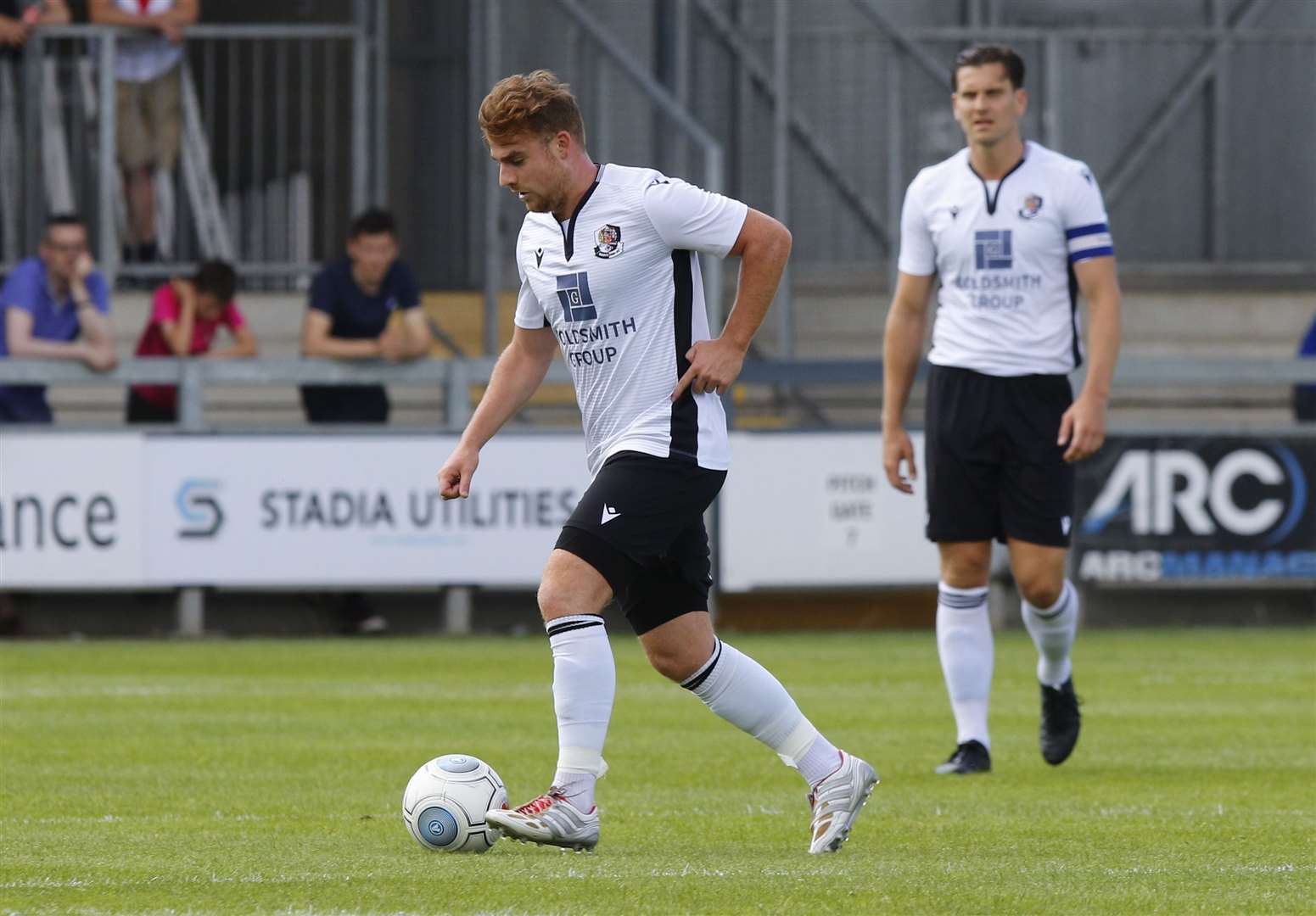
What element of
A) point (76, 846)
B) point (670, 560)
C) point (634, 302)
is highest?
point (634, 302)

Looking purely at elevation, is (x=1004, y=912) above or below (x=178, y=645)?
above

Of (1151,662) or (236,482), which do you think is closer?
(1151,662)

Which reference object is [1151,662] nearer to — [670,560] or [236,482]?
[236,482]

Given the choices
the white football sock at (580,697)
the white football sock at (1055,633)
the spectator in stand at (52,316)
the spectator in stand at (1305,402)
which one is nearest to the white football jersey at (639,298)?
the white football sock at (580,697)

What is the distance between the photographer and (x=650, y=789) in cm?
718

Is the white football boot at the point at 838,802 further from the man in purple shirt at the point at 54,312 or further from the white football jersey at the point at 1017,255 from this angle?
the man in purple shirt at the point at 54,312

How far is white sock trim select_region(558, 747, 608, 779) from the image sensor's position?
5598 millimetres

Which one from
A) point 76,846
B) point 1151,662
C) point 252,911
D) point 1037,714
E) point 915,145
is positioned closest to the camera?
point 252,911

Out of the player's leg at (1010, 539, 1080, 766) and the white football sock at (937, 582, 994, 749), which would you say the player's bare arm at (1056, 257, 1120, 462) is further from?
the white football sock at (937, 582, 994, 749)

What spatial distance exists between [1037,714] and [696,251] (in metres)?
4.43

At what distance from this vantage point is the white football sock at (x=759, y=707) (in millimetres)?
5836

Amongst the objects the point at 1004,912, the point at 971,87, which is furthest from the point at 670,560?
the point at 971,87

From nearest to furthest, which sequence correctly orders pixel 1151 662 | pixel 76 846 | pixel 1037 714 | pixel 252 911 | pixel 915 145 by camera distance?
1. pixel 252 911
2. pixel 76 846
3. pixel 1037 714
4. pixel 1151 662
5. pixel 915 145

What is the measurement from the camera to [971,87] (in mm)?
7691
